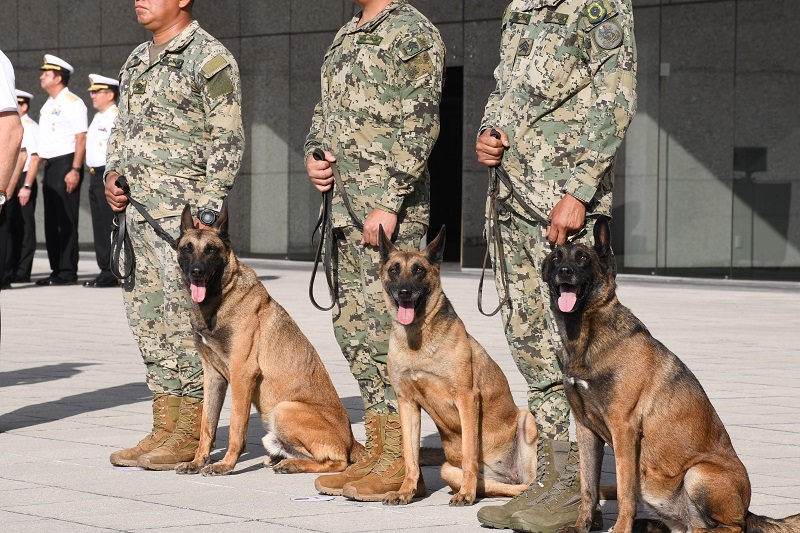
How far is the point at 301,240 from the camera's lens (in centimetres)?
2328

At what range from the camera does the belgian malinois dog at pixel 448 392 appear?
19.1 ft

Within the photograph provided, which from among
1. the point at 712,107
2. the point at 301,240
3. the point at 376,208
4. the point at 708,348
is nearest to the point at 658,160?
the point at 712,107

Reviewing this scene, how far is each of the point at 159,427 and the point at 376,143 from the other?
1871 mm

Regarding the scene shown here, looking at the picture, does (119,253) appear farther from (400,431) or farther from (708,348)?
(708,348)

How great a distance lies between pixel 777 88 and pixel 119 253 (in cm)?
1320

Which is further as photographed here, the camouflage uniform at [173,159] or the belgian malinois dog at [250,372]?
the camouflage uniform at [173,159]

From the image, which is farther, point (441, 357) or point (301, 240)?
point (301, 240)

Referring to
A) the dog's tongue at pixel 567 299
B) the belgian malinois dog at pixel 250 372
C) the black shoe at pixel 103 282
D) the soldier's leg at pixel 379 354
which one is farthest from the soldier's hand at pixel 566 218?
the black shoe at pixel 103 282

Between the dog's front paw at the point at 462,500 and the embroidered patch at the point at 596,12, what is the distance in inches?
77.9

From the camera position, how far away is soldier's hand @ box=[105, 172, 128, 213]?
686 cm

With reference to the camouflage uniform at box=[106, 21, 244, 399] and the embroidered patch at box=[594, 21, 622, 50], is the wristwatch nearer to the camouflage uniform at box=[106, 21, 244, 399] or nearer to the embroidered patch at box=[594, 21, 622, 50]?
the camouflage uniform at box=[106, 21, 244, 399]

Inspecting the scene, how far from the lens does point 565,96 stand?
5465 millimetres

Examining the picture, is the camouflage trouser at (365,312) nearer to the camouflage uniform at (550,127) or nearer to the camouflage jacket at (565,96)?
the camouflage uniform at (550,127)

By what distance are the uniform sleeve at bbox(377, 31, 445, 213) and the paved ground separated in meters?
1.34
